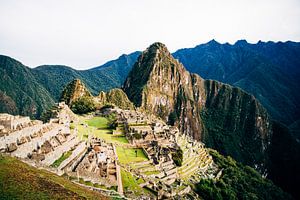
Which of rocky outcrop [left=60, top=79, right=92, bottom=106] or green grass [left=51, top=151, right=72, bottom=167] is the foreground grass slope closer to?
green grass [left=51, top=151, right=72, bottom=167]

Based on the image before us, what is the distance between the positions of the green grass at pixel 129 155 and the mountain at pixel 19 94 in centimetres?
11449

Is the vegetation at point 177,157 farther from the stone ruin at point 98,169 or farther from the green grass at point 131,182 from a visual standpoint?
the green grass at point 131,182

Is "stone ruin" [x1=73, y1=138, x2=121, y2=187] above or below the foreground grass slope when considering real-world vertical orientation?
below

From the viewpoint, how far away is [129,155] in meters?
35.6

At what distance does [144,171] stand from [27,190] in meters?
20.8

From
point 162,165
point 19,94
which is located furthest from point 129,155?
point 19,94

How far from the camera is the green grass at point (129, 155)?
32987 millimetres

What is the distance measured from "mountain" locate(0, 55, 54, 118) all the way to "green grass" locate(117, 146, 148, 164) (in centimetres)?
11449

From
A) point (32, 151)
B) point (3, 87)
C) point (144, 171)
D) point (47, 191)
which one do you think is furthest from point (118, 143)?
point (3, 87)

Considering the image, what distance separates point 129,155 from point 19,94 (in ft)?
509

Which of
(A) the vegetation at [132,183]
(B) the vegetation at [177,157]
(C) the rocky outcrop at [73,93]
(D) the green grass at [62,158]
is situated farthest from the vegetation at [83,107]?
(D) the green grass at [62,158]

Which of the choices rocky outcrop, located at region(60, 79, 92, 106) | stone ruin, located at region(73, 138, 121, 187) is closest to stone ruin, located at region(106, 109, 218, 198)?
stone ruin, located at region(73, 138, 121, 187)

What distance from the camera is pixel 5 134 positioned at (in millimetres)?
20484

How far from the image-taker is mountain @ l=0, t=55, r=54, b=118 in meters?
148
